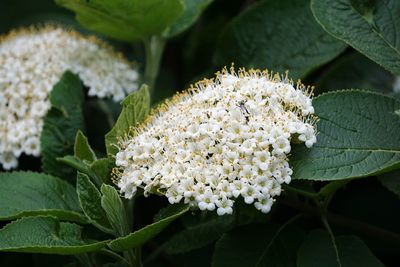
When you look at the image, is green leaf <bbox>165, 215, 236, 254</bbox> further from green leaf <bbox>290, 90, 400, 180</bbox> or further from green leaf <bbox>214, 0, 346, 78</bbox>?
green leaf <bbox>214, 0, 346, 78</bbox>

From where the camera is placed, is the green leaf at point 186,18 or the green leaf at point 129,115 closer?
the green leaf at point 129,115

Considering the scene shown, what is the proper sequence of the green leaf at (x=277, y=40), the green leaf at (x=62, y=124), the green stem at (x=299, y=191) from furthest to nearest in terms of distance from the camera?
the green leaf at (x=277, y=40) < the green leaf at (x=62, y=124) < the green stem at (x=299, y=191)

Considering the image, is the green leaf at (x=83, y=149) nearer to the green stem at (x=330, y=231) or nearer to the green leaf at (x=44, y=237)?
the green leaf at (x=44, y=237)

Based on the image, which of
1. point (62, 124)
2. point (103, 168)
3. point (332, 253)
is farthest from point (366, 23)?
point (62, 124)

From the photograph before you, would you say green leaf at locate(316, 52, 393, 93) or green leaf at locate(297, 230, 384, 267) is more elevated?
green leaf at locate(316, 52, 393, 93)

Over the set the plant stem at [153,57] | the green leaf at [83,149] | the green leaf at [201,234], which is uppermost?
the plant stem at [153,57]

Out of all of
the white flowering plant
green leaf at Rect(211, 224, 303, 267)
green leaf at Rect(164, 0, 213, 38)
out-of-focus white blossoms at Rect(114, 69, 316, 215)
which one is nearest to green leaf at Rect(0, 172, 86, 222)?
the white flowering plant

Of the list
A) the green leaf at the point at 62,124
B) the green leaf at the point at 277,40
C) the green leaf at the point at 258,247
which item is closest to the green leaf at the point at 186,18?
the green leaf at the point at 277,40

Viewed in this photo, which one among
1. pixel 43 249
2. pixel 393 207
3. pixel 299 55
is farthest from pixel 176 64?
pixel 43 249
